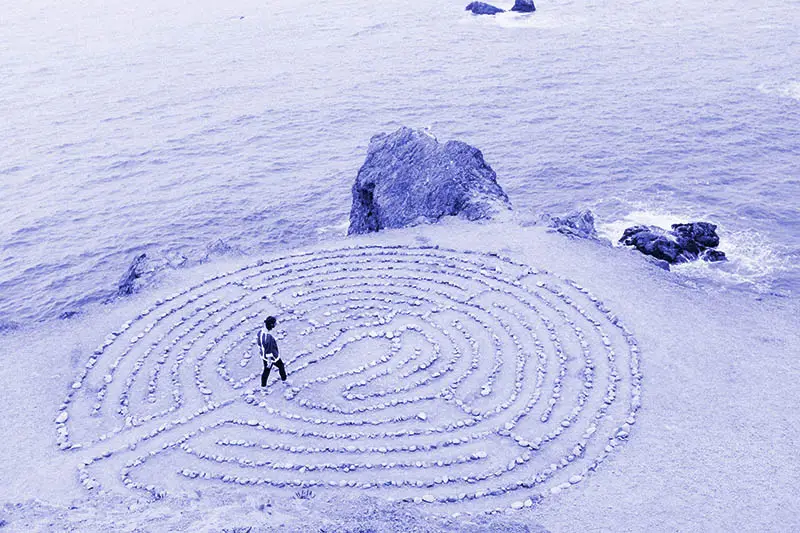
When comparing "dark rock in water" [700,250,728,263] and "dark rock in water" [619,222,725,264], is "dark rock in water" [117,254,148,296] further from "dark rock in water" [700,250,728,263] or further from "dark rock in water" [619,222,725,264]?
"dark rock in water" [700,250,728,263]

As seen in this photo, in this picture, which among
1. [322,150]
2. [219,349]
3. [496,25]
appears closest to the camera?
[219,349]

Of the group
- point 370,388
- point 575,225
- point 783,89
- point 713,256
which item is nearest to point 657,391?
point 370,388

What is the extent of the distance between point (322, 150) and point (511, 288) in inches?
989

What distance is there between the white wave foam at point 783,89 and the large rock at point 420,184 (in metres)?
27.2

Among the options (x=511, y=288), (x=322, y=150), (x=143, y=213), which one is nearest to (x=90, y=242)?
(x=143, y=213)

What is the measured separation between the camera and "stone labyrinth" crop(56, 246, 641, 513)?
18.1 meters

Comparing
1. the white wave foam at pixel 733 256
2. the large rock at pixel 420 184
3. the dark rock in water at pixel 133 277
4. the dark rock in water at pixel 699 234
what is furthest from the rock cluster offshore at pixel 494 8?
the dark rock in water at pixel 133 277

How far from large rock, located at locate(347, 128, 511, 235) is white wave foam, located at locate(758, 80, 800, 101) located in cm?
2715

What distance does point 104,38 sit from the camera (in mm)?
74812

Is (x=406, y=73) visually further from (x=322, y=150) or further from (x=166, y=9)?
(x=166, y=9)

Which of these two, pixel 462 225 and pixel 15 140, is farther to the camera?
pixel 15 140

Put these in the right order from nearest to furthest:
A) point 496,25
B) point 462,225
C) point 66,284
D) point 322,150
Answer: point 462,225, point 66,284, point 322,150, point 496,25

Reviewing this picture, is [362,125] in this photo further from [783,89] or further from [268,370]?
[268,370]

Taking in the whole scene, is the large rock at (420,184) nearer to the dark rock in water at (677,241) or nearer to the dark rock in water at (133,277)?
the dark rock in water at (677,241)
